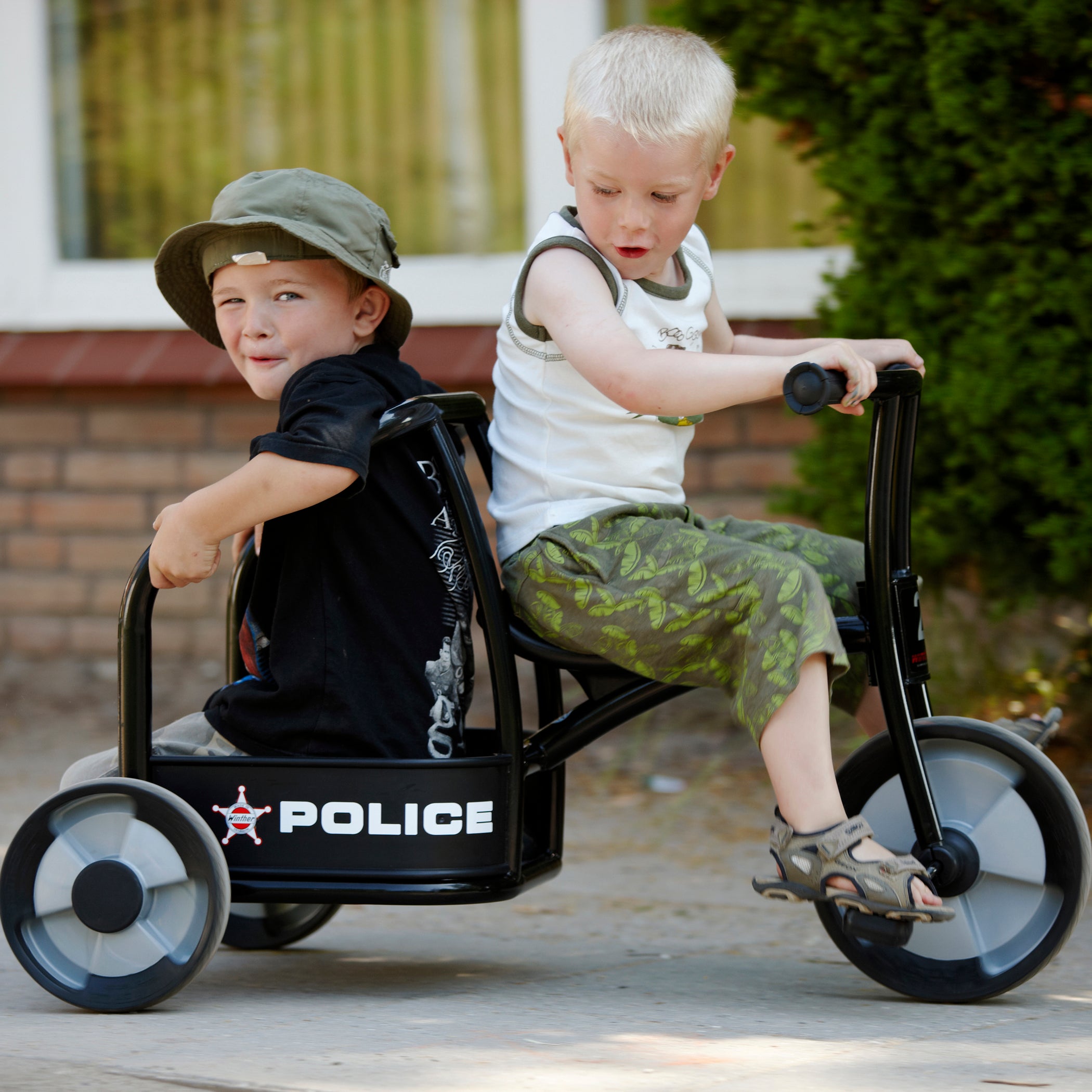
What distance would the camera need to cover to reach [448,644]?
9.00ft

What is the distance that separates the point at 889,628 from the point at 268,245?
1.24 m

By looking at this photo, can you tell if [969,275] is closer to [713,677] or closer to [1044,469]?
[1044,469]

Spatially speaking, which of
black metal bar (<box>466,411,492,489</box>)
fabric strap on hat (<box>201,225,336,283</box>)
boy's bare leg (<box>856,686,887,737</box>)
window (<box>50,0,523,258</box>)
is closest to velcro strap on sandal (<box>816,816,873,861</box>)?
boy's bare leg (<box>856,686,887,737</box>)

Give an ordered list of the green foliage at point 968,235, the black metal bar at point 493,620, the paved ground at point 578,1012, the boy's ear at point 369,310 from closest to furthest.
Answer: the paved ground at point 578,1012 < the black metal bar at point 493,620 < the boy's ear at point 369,310 < the green foliage at point 968,235

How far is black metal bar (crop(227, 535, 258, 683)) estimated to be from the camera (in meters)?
3.06

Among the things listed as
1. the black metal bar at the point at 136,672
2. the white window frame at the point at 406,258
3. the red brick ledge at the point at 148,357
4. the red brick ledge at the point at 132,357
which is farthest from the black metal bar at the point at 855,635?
the red brick ledge at the point at 132,357

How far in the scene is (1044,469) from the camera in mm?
3738

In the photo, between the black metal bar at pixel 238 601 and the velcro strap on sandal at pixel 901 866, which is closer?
the velcro strap on sandal at pixel 901 866

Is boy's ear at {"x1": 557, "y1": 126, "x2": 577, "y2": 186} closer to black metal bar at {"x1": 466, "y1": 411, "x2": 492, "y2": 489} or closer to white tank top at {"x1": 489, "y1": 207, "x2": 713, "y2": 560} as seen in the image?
white tank top at {"x1": 489, "y1": 207, "x2": 713, "y2": 560}

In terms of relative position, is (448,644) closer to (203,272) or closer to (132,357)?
(203,272)

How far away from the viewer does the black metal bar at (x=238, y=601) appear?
10.0ft

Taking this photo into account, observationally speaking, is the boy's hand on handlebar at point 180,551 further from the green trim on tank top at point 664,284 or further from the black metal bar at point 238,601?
the green trim on tank top at point 664,284

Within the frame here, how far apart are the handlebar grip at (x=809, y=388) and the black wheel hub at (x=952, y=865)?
0.80 meters


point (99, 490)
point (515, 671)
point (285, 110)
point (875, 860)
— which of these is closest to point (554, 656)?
point (515, 671)
